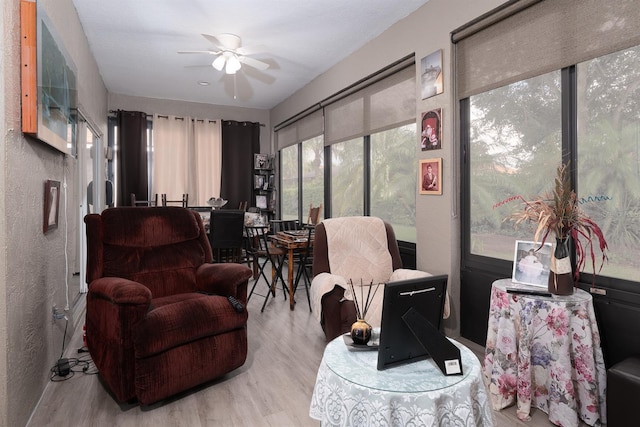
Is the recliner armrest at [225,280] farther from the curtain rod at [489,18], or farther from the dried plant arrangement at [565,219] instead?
the curtain rod at [489,18]

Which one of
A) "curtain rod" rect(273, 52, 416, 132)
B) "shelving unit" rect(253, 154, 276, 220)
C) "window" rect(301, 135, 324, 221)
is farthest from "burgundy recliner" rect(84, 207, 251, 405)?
"shelving unit" rect(253, 154, 276, 220)

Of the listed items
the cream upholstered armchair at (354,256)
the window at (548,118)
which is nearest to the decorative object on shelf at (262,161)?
the cream upholstered armchair at (354,256)

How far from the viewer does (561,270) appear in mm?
2006

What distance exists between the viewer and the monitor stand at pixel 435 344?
129 cm

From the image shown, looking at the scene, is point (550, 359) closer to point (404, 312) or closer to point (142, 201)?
point (404, 312)

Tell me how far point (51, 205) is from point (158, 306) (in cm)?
92

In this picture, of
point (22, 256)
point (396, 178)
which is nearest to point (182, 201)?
point (396, 178)

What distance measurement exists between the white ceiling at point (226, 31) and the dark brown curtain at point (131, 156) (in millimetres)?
724

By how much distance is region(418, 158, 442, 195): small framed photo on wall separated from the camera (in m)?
3.11

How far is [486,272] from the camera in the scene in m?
2.83

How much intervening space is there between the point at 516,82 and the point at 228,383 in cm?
282

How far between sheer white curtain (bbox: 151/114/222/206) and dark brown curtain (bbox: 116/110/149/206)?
174 millimetres

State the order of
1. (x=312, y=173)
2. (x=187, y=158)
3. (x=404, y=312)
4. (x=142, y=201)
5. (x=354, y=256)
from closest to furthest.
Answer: (x=404, y=312) < (x=354, y=256) < (x=312, y=173) < (x=142, y=201) < (x=187, y=158)

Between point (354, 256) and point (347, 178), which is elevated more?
point (347, 178)
